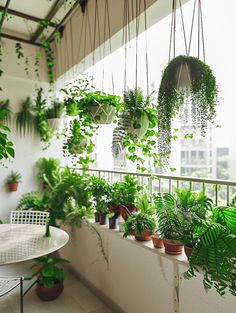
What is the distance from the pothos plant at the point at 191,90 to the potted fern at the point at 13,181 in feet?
10.1

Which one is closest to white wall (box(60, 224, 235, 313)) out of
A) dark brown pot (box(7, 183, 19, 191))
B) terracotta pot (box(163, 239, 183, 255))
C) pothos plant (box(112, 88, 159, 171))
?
terracotta pot (box(163, 239, 183, 255))

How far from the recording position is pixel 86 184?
255 centimetres

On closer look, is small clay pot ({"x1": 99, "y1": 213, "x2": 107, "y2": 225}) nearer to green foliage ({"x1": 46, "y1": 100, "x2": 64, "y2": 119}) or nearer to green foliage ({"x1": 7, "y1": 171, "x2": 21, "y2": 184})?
green foliage ({"x1": 46, "y1": 100, "x2": 64, "y2": 119})

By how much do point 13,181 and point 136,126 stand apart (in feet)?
9.14

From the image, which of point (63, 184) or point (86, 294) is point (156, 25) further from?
point (86, 294)

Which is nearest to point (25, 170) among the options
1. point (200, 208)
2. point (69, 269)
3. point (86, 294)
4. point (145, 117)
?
point (69, 269)

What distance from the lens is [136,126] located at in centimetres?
161

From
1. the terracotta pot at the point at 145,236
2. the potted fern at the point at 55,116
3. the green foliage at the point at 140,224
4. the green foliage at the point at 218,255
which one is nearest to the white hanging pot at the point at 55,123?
the potted fern at the point at 55,116

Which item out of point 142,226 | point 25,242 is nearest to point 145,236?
point 142,226

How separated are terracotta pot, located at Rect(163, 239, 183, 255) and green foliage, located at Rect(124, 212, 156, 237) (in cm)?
23

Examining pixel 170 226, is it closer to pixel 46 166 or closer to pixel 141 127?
A: pixel 141 127

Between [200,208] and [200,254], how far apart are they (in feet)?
1.26

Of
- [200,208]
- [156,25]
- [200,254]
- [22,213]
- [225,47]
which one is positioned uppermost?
[156,25]

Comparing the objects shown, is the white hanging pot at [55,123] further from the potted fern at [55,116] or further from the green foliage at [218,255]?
the green foliage at [218,255]
